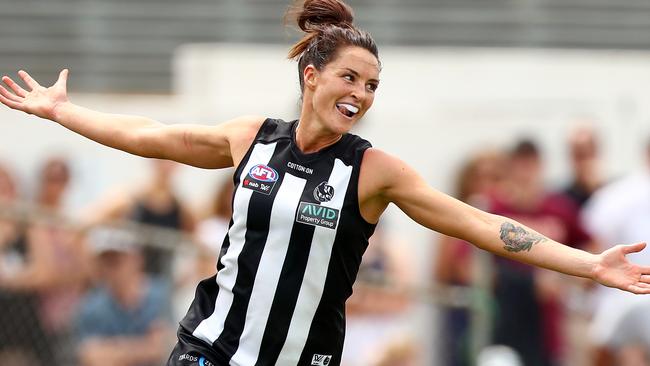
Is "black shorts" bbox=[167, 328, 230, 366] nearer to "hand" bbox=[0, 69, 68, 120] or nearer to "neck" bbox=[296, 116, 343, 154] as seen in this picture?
"neck" bbox=[296, 116, 343, 154]

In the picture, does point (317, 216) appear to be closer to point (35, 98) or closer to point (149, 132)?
point (149, 132)

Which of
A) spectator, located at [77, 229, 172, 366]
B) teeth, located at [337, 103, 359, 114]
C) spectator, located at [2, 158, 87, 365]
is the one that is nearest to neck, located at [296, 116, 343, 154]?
teeth, located at [337, 103, 359, 114]

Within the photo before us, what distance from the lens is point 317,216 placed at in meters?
5.26

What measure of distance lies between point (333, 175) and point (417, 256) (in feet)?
15.2

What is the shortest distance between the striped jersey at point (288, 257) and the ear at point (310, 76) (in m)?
0.25

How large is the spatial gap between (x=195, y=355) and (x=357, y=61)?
50.2 inches

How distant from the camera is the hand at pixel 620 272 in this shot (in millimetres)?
5137

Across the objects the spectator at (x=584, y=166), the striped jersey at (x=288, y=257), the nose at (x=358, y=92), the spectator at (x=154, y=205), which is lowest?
the striped jersey at (x=288, y=257)

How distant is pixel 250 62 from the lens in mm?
11648

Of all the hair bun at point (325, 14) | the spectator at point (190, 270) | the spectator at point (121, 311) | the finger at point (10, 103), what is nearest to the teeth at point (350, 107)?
the hair bun at point (325, 14)

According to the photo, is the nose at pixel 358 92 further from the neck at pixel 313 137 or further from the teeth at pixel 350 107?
the neck at pixel 313 137

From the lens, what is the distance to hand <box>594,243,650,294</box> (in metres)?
5.14

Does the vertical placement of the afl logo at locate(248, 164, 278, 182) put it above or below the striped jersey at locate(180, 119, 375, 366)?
above

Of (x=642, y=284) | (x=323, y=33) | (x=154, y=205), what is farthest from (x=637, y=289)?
(x=154, y=205)
